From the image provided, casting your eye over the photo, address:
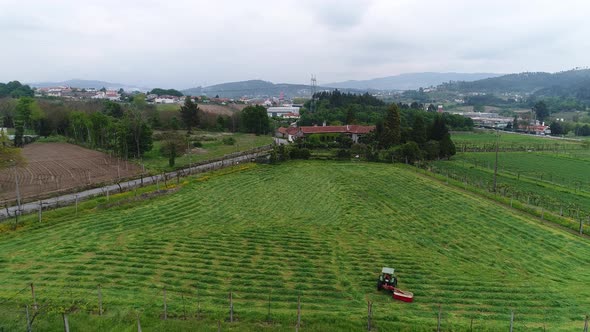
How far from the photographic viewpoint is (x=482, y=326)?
1050cm

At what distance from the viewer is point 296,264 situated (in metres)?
14.8

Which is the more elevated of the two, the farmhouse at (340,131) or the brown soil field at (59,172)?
the farmhouse at (340,131)

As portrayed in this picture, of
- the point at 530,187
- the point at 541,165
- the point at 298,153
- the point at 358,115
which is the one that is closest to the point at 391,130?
the point at 298,153

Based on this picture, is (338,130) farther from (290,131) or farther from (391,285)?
(391,285)

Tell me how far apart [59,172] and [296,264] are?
29.0 meters

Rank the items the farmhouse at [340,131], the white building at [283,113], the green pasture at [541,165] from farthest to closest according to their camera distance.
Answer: the white building at [283,113]
the farmhouse at [340,131]
the green pasture at [541,165]

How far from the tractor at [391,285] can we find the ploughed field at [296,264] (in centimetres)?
25

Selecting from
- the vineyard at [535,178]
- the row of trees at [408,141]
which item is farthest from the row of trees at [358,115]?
the vineyard at [535,178]

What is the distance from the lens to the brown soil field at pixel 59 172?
26655 millimetres

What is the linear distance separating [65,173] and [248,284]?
2814 cm

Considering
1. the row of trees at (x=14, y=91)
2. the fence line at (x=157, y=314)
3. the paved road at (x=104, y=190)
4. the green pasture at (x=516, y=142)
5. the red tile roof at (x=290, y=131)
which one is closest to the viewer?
the fence line at (x=157, y=314)

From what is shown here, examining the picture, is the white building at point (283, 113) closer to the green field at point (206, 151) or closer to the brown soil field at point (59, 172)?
the green field at point (206, 151)

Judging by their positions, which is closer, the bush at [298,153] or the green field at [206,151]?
the green field at [206,151]

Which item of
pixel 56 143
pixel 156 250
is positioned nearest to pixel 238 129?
pixel 56 143
